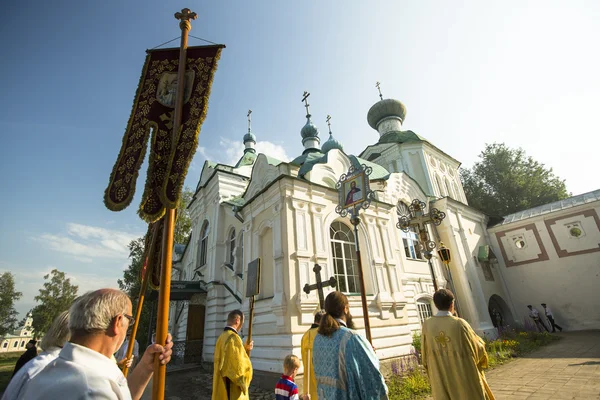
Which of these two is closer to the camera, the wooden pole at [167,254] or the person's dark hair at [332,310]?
the wooden pole at [167,254]

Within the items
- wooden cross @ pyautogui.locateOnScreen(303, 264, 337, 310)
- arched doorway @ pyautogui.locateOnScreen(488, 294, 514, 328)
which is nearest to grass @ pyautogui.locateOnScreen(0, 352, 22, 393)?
wooden cross @ pyautogui.locateOnScreen(303, 264, 337, 310)

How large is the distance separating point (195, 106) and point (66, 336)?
2.11 meters

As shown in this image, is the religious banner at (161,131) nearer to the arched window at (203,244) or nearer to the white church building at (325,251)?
the white church building at (325,251)

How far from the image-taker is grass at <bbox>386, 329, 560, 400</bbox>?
20.6 ft

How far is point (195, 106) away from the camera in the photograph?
2.67 metres

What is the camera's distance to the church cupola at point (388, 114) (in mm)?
20797

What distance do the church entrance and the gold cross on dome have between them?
11.3 meters

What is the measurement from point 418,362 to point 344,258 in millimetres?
3914

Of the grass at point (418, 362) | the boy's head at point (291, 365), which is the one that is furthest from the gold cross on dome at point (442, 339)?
the grass at point (418, 362)

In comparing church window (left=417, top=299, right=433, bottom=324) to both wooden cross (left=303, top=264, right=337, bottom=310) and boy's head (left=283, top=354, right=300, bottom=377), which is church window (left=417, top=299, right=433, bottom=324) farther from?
boy's head (left=283, top=354, right=300, bottom=377)

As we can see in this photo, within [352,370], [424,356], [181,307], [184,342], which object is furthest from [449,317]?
[181,307]

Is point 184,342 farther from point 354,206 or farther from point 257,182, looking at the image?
point 354,206

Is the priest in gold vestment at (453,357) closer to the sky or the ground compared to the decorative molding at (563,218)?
closer to the ground

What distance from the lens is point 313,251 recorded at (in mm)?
8727
